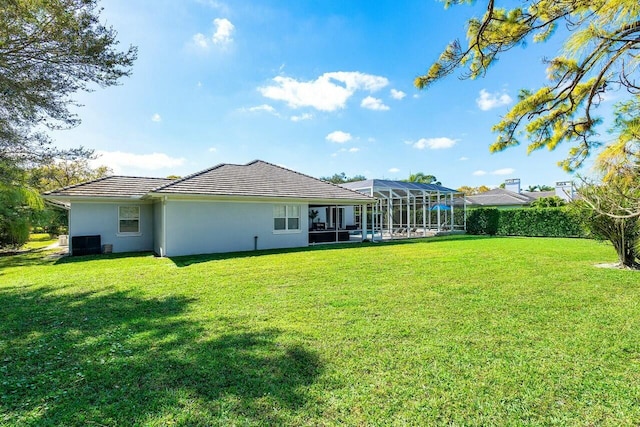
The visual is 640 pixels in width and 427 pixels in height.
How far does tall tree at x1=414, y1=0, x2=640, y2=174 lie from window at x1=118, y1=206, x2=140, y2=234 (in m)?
15.0

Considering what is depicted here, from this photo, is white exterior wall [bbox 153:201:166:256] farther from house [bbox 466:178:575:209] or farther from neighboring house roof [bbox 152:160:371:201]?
house [bbox 466:178:575:209]

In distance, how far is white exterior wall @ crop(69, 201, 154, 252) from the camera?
47.2 feet

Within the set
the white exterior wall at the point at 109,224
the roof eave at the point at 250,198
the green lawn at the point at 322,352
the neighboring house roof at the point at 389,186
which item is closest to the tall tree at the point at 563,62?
the green lawn at the point at 322,352

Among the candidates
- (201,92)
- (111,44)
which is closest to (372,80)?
(201,92)

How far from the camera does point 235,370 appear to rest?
3520mm

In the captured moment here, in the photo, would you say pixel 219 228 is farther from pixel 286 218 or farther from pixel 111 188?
pixel 111 188

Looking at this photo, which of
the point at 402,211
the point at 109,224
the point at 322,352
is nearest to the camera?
the point at 322,352

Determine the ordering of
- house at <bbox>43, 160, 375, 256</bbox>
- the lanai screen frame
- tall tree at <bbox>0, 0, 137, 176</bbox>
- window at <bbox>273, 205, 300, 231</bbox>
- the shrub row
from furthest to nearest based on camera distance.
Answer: the lanai screen frame
the shrub row
window at <bbox>273, 205, 300, 231</bbox>
house at <bbox>43, 160, 375, 256</bbox>
tall tree at <bbox>0, 0, 137, 176</bbox>

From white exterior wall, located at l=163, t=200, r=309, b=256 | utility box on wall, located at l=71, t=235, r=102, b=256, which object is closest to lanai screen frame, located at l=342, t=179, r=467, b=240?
white exterior wall, located at l=163, t=200, r=309, b=256

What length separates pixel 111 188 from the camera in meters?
15.7

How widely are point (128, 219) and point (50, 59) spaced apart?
10.0m

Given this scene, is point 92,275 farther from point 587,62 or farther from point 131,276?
point 587,62

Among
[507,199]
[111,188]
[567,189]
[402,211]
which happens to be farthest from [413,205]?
[111,188]

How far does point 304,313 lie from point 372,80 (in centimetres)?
1536
